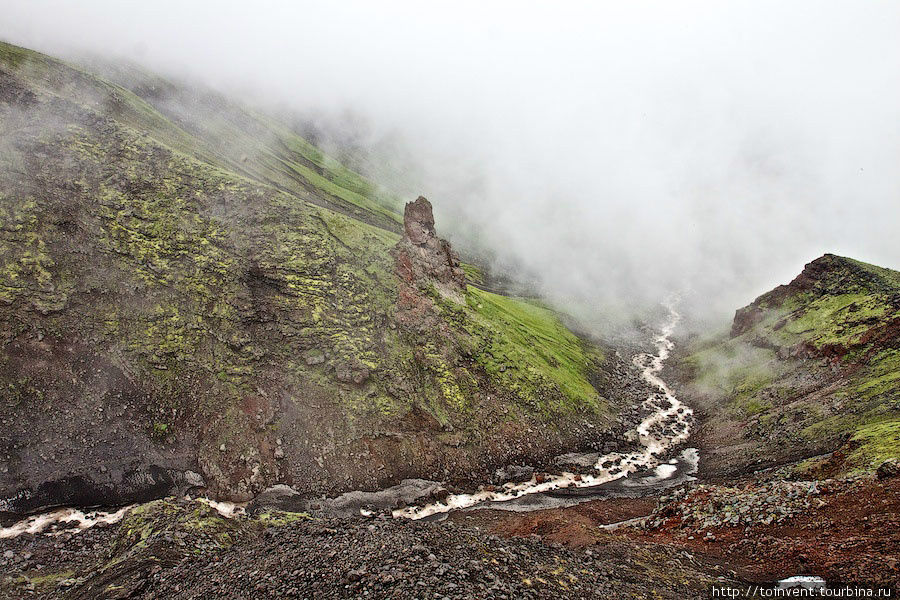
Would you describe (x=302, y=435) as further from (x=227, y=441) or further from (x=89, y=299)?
(x=89, y=299)

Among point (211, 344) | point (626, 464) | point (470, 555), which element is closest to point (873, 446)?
point (626, 464)

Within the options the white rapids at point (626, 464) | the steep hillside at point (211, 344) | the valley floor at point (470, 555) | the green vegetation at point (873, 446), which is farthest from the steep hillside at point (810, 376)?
the steep hillside at point (211, 344)

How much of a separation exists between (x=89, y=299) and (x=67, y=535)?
28365 mm

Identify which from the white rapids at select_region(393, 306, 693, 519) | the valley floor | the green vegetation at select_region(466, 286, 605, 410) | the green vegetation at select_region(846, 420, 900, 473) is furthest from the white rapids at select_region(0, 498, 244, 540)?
the green vegetation at select_region(846, 420, 900, 473)

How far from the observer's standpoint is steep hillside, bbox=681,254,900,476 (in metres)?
58.9

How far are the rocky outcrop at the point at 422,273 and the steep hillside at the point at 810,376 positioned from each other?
5009 centimetres

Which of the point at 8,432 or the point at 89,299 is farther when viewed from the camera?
the point at 89,299

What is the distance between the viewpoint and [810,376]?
8412 centimetres

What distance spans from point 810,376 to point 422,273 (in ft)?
248

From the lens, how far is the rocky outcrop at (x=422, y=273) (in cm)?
7650

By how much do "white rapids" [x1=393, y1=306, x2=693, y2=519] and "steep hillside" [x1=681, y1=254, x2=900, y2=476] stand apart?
17.3 feet

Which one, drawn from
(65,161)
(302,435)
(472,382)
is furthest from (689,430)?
(65,161)

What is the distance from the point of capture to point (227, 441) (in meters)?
53.3

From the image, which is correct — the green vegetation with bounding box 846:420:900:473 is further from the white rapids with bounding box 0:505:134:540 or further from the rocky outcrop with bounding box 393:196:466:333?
the white rapids with bounding box 0:505:134:540
